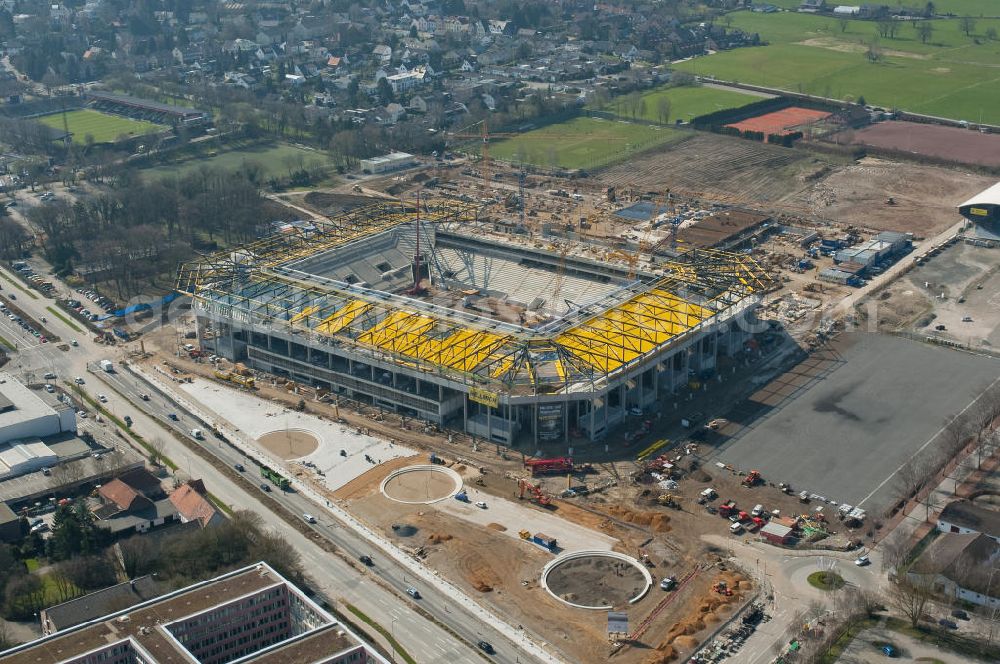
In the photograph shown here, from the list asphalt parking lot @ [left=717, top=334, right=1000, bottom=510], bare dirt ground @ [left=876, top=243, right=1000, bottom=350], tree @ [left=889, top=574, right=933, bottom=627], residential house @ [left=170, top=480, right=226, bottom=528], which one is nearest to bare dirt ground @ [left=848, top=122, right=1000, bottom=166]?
bare dirt ground @ [left=876, top=243, right=1000, bottom=350]

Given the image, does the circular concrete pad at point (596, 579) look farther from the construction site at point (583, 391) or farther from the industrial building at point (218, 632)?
the industrial building at point (218, 632)

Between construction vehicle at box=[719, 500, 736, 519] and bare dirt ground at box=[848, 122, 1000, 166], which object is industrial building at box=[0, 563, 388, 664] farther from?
bare dirt ground at box=[848, 122, 1000, 166]

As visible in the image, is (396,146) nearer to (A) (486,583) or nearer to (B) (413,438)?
(B) (413,438)

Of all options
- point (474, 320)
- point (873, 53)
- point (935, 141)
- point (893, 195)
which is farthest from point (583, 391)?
point (873, 53)

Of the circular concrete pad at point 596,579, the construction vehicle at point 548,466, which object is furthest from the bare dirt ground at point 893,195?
the circular concrete pad at point 596,579

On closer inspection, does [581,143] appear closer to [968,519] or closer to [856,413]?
[856,413]
